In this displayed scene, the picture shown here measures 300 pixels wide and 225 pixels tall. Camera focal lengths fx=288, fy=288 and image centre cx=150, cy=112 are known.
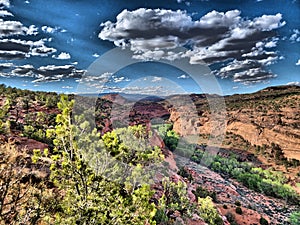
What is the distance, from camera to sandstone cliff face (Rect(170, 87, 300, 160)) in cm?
5438

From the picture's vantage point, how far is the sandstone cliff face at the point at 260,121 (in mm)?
54375

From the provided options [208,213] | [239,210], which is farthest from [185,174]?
[208,213]

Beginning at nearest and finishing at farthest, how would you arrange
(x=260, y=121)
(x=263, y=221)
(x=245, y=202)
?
(x=263, y=221), (x=245, y=202), (x=260, y=121)

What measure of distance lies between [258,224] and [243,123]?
4238cm

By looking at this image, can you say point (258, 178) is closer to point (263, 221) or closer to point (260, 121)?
point (263, 221)

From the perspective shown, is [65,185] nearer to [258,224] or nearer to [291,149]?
[258,224]

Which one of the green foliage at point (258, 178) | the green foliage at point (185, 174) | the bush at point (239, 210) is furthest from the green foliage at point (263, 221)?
the green foliage at point (258, 178)

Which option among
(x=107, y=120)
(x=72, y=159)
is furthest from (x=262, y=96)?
(x=72, y=159)

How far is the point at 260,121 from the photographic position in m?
62.3

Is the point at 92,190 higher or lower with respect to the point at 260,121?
higher

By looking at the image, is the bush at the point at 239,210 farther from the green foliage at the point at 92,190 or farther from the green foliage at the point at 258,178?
the green foliage at the point at 92,190

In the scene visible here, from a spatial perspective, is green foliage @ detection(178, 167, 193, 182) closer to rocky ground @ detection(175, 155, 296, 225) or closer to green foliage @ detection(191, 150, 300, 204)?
rocky ground @ detection(175, 155, 296, 225)

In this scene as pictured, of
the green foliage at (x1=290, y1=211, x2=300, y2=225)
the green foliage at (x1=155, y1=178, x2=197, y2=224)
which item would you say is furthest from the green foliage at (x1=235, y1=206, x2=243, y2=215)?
the green foliage at (x1=155, y1=178, x2=197, y2=224)

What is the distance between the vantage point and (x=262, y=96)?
7419 cm
